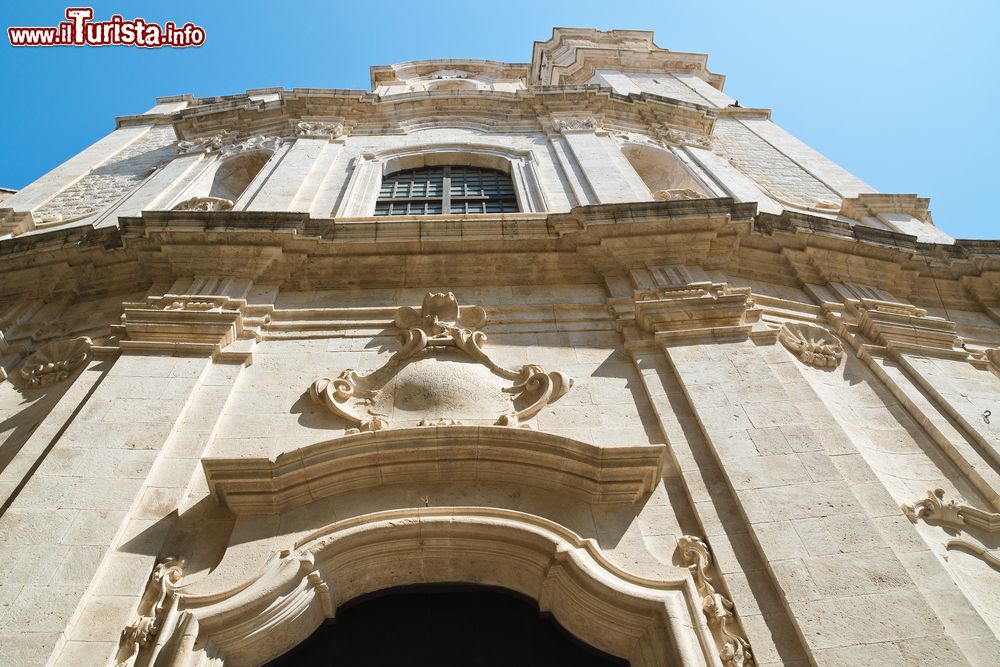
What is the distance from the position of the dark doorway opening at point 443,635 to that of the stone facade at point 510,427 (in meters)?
0.24

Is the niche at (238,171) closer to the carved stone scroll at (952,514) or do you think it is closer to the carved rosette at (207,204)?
the carved rosette at (207,204)

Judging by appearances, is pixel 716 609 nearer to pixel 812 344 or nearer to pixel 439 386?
pixel 439 386

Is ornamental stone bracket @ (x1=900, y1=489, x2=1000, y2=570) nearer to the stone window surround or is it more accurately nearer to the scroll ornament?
the scroll ornament

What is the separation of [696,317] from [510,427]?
2.75 meters

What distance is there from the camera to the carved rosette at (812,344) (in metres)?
7.63

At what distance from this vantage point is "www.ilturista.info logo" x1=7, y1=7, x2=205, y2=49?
1184cm

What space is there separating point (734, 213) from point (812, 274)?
155cm

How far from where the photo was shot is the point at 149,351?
700 cm

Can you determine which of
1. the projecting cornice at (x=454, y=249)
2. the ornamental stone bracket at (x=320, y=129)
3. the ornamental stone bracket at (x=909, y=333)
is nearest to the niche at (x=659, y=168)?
the projecting cornice at (x=454, y=249)

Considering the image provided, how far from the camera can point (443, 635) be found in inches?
210

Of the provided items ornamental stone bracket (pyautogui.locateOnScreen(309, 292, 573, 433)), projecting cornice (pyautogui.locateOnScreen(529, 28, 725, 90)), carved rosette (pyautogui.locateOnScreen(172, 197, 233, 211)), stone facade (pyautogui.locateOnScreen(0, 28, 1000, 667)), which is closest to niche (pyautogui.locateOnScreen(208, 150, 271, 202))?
carved rosette (pyautogui.locateOnScreen(172, 197, 233, 211))

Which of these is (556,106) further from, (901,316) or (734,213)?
(901,316)

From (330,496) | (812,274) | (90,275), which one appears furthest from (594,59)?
(330,496)

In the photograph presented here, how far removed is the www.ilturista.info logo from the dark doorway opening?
38.1ft
